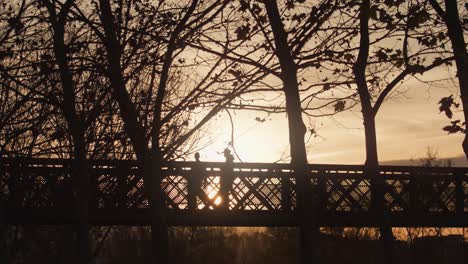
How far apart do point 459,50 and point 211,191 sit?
7.63m

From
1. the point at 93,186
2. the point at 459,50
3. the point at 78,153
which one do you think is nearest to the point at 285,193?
the point at 93,186

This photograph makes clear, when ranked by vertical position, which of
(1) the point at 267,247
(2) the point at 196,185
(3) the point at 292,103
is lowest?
(1) the point at 267,247

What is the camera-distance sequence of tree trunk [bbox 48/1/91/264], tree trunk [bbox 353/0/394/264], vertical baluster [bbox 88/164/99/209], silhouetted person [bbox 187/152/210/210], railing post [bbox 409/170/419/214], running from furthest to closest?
1. railing post [bbox 409/170/419/214]
2. silhouetted person [bbox 187/152/210/210]
3. vertical baluster [bbox 88/164/99/209]
4. tree trunk [bbox 353/0/394/264]
5. tree trunk [bbox 48/1/91/264]

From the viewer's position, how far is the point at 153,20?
12836mm

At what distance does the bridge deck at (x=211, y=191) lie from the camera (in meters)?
17.5

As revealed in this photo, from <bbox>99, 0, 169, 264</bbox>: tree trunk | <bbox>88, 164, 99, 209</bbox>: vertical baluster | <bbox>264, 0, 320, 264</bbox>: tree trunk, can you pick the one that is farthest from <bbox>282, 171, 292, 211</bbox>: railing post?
<bbox>99, 0, 169, 264</bbox>: tree trunk

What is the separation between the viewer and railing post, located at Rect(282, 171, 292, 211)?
18.4 m

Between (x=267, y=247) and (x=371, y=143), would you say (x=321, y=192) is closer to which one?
(x=371, y=143)

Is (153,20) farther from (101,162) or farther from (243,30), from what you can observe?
(101,162)

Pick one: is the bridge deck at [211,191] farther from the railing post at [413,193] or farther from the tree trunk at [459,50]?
the tree trunk at [459,50]

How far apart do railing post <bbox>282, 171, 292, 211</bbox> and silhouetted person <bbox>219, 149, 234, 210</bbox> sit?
146 cm

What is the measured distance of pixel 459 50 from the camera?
14258mm

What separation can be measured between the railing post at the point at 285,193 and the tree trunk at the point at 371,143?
329 centimetres

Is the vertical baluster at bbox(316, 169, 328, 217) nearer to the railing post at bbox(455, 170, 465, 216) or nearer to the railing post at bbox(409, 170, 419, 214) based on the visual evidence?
the railing post at bbox(409, 170, 419, 214)
